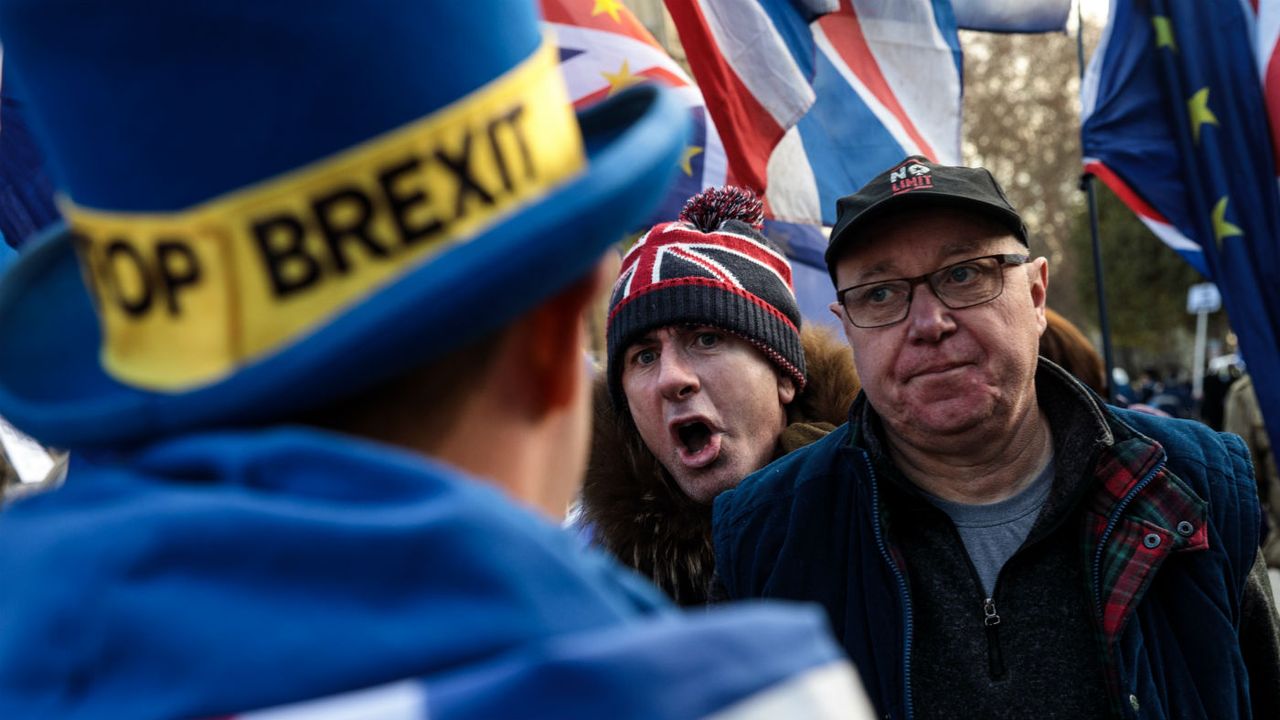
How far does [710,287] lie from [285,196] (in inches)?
89.9

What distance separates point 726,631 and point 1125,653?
1765 mm

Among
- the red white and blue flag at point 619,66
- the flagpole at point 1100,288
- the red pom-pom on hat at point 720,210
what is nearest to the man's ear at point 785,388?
the red pom-pom on hat at point 720,210

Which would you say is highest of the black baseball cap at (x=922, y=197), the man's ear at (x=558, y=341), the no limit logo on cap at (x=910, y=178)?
the man's ear at (x=558, y=341)

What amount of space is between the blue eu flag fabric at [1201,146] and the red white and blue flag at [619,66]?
182 centimetres

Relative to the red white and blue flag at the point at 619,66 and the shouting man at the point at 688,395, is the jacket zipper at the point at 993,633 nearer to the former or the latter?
the shouting man at the point at 688,395

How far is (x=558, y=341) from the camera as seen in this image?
1.06 m

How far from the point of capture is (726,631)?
890 mm

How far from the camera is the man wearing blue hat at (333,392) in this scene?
0.83 meters

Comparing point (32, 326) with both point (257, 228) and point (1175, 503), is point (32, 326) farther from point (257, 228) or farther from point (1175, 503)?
point (1175, 503)

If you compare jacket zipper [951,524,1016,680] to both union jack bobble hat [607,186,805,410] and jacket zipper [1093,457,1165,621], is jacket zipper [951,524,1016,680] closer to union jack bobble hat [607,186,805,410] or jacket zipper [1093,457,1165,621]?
jacket zipper [1093,457,1165,621]

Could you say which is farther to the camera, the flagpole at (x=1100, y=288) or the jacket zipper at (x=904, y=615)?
the flagpole at (x=1100, y=288)

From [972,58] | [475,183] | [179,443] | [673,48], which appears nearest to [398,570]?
[179,443]

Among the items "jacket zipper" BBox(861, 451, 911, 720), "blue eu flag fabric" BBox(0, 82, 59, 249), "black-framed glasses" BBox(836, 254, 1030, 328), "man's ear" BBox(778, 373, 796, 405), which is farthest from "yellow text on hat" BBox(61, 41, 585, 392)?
"blue eu flag fabric" BBox(0, 82, 59, 249)

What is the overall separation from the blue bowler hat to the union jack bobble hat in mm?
2159
